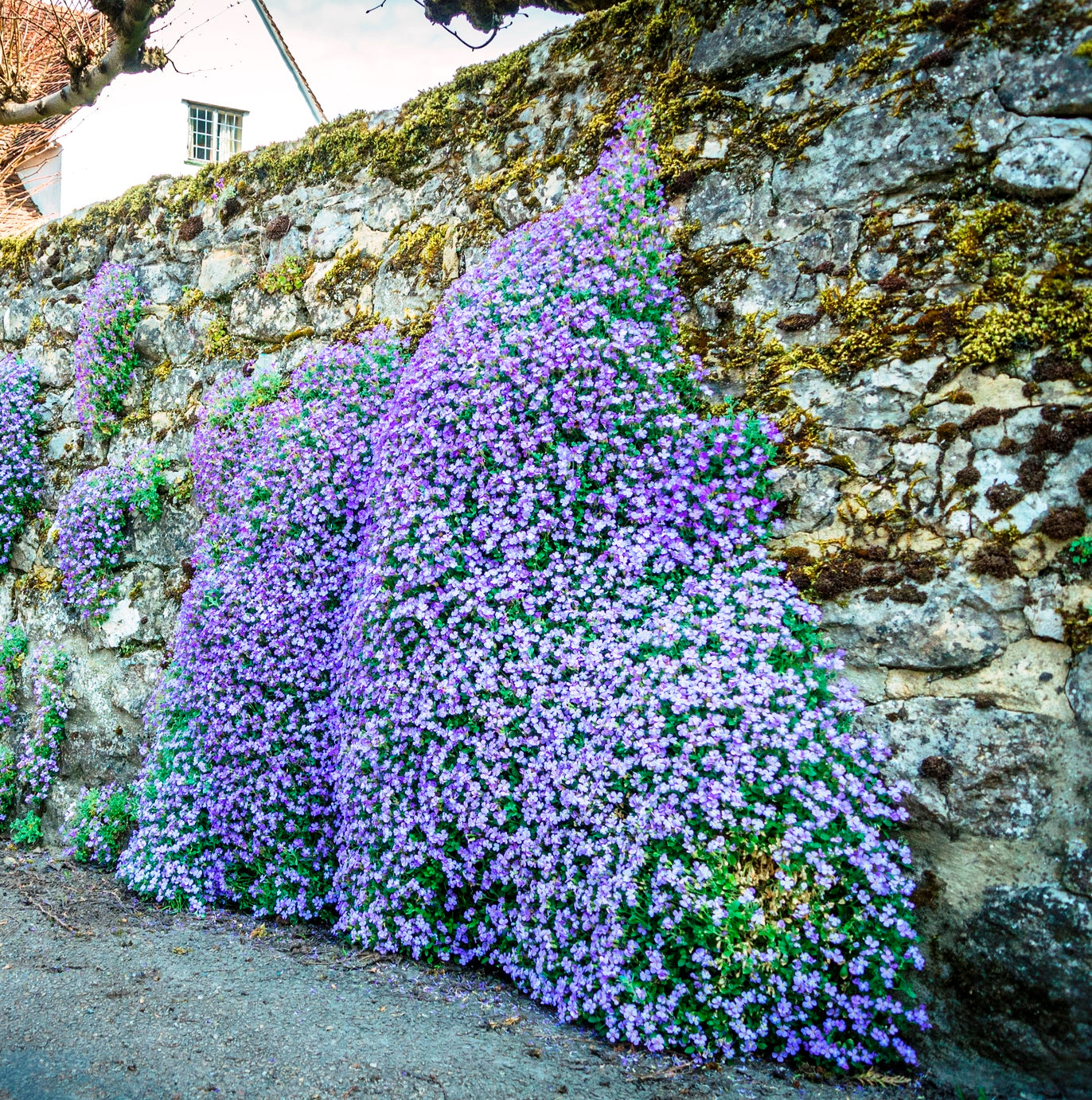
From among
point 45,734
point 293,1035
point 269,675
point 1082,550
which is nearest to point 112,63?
point 269,675

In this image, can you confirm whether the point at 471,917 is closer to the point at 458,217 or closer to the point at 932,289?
the point at 932,289

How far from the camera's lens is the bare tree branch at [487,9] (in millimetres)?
6258

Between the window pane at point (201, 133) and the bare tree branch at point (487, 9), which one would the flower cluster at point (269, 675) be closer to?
the bare tree branch at point (487, 9)

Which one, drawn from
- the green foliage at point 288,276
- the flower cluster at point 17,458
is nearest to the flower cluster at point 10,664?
the flower cluster at point 17,458

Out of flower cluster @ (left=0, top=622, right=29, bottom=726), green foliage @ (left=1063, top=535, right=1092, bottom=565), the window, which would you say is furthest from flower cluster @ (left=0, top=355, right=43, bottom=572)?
Result: the window

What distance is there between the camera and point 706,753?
9.78 ft

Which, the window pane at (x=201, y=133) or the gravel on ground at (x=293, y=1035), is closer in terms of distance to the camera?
the gravel on ground at (x=293, y=1035)

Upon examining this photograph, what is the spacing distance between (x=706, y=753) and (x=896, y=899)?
0.81 m

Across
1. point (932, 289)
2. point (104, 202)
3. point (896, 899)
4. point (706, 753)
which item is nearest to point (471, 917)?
point (706, 753)

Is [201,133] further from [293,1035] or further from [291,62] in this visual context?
[293,1035]

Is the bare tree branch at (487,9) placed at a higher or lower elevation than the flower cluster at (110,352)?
higher

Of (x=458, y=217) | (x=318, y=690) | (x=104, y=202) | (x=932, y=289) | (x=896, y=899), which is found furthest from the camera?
(x=104, y=202)

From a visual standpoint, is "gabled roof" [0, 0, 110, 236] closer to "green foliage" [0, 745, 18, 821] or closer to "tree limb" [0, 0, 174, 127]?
"tree limb" [0, 0, 174, 127]

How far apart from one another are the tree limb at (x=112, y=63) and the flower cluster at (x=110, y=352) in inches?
53.2
